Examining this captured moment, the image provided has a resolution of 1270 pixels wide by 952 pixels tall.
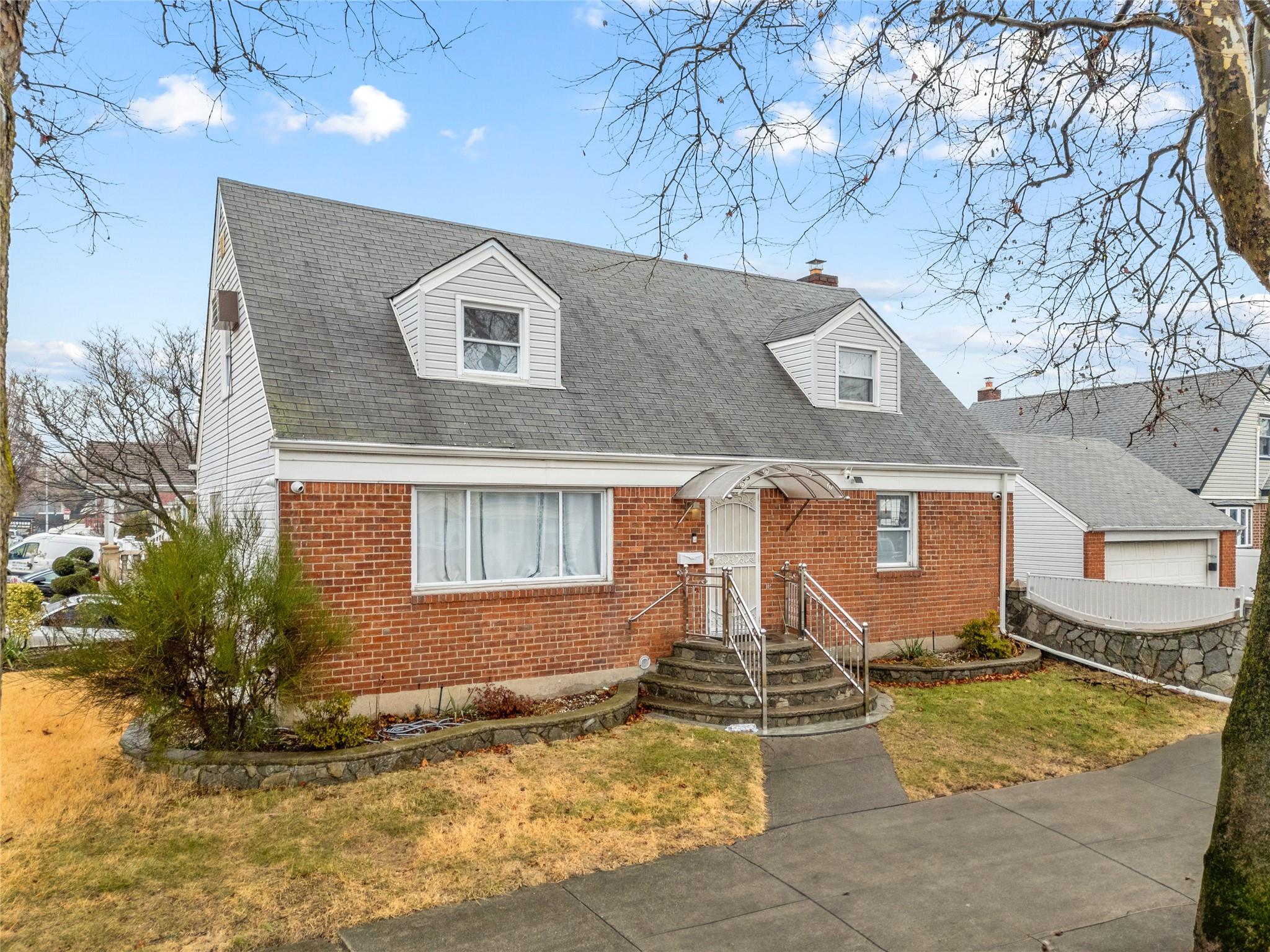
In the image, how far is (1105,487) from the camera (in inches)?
827

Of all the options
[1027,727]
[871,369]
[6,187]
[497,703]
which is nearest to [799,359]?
[871,369]

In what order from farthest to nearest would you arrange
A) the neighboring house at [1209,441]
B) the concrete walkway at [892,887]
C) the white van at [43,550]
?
the white van at [43,550] → the neighboring house at [1209,441] → the concrete walkway at [892,887]

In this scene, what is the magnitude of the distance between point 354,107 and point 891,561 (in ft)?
36.7

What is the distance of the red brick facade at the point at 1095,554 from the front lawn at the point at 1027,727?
5657 millimetres

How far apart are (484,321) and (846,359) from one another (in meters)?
7.05

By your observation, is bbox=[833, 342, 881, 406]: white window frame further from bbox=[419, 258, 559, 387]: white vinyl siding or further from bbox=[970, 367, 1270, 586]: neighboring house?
bbox=[970, 367, 1270, 586]: neighboring house

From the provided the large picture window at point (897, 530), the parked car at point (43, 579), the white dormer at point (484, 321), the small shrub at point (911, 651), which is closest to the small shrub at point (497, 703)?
the white dormer at point (484, 321)

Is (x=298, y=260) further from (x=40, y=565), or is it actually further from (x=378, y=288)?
(x=40, y=565)

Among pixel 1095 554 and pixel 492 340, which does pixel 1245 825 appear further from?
pixel 1095 554

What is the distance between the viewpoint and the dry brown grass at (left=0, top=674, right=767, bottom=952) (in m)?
5.85

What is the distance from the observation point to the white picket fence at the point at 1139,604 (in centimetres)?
1423

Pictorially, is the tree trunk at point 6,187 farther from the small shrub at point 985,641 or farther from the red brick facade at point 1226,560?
the red brick facade at point 1226,560

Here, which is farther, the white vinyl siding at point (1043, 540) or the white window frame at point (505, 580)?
the white vinyl siding at point (1043, 540)

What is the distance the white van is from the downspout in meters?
29.4
